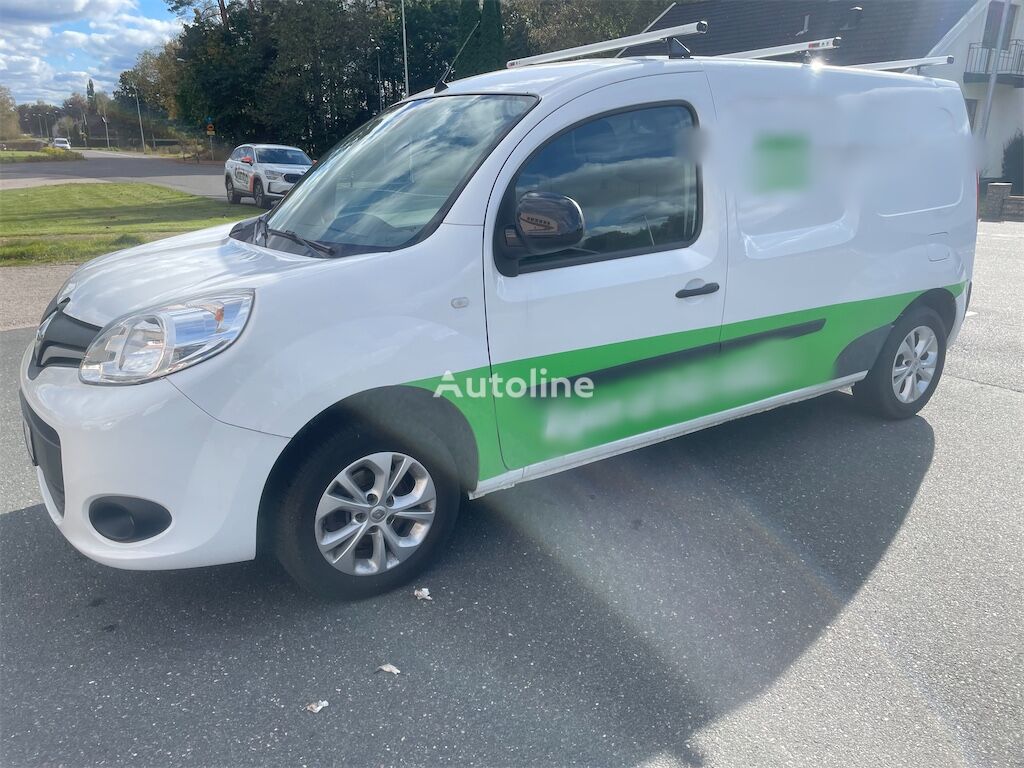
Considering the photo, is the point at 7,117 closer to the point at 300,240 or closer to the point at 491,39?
the point at 491,39

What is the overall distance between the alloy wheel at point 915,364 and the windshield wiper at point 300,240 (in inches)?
133

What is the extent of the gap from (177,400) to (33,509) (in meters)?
1.74

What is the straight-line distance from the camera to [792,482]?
13.9 feet

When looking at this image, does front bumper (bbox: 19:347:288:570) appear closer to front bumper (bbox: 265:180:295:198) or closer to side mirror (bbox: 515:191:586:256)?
side mirror (bbox: 515:191:586:256)

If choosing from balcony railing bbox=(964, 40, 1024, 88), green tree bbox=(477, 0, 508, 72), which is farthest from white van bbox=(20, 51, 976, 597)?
green tree bbox=(477, 0, 508, 72)

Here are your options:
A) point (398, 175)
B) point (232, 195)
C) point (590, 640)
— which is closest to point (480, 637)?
point (590, 640)

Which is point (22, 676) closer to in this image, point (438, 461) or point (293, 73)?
point (438, 461)

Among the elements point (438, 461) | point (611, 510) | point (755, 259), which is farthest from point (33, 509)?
point (755, 259)

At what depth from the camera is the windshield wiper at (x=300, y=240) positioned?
127 inches

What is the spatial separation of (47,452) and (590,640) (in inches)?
79.5

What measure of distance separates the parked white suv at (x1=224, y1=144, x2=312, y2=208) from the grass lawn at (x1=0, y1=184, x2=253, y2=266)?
53cm

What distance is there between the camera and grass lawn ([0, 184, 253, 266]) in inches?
442

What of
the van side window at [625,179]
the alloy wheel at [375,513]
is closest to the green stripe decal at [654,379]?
the alloy wheel at [375,513]

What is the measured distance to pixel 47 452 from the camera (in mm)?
2908
